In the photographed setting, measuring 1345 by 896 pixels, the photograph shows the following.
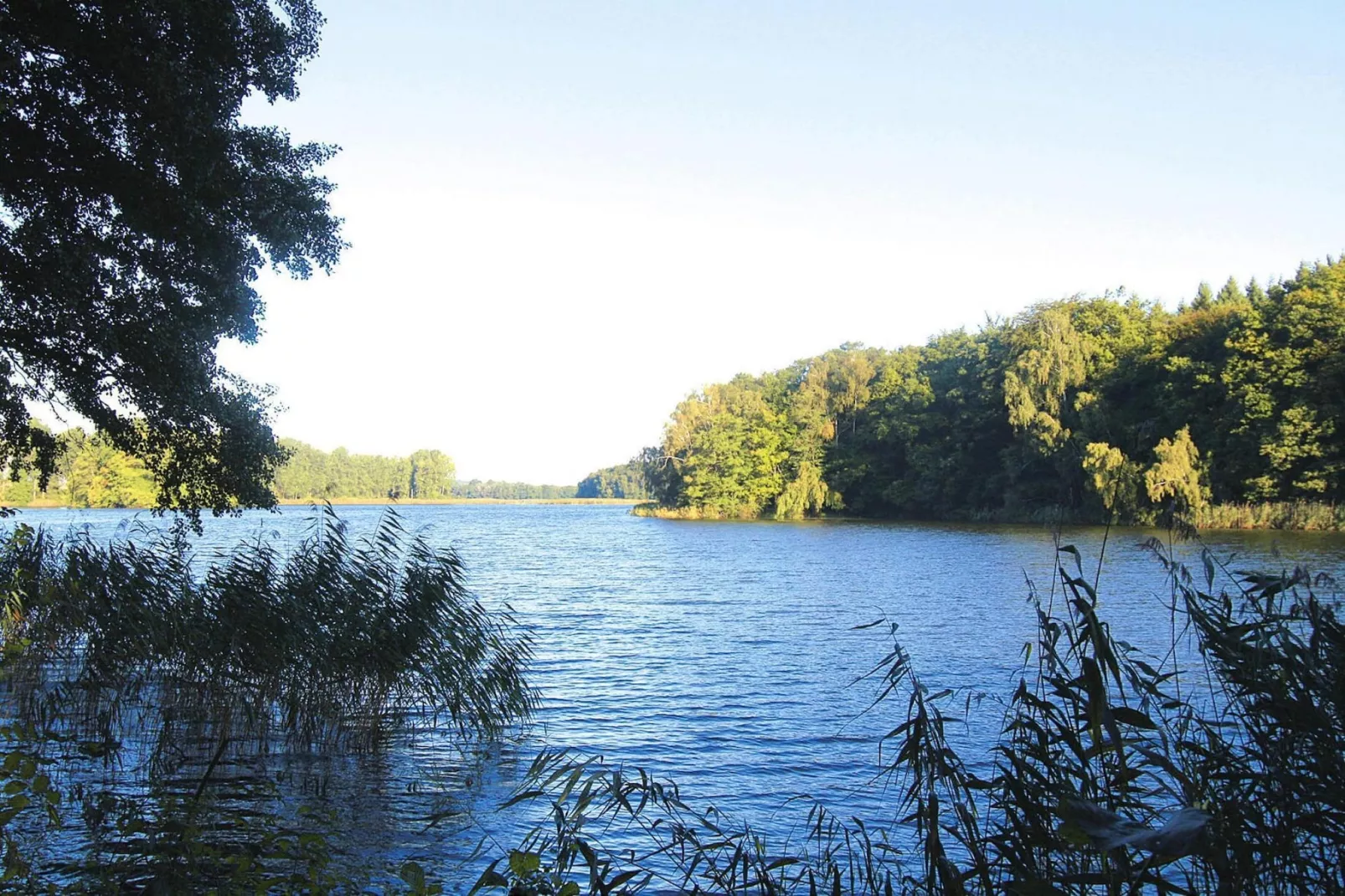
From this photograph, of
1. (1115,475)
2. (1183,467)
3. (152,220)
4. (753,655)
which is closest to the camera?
(152,220)

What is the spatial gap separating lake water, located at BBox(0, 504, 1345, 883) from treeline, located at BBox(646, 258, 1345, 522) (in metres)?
6.42

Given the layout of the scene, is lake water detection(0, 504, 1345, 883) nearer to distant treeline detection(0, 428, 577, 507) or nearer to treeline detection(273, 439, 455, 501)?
distant treeline detection(0, 428, 577, 507)

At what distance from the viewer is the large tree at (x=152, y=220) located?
10492mm

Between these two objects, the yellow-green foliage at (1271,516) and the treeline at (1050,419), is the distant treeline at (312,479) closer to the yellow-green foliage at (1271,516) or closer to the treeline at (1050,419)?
the treeline at (1050,419)

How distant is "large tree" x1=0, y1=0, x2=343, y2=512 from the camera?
1049 cm

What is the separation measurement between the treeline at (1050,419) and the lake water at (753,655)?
642 cm

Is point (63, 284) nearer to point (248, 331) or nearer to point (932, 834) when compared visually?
point (248, 331)

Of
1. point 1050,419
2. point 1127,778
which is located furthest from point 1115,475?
point 1127,778

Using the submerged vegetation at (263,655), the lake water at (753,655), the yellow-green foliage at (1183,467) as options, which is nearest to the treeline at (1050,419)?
the yellow-green foliage at (1183,467)

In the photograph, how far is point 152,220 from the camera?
452 inches

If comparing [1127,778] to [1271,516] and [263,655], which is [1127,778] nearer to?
[263,655]

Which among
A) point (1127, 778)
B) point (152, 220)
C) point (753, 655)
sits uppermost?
point (152, 220)

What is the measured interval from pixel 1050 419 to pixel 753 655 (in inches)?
2037

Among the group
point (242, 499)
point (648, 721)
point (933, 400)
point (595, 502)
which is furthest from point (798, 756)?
point (595, 502)
